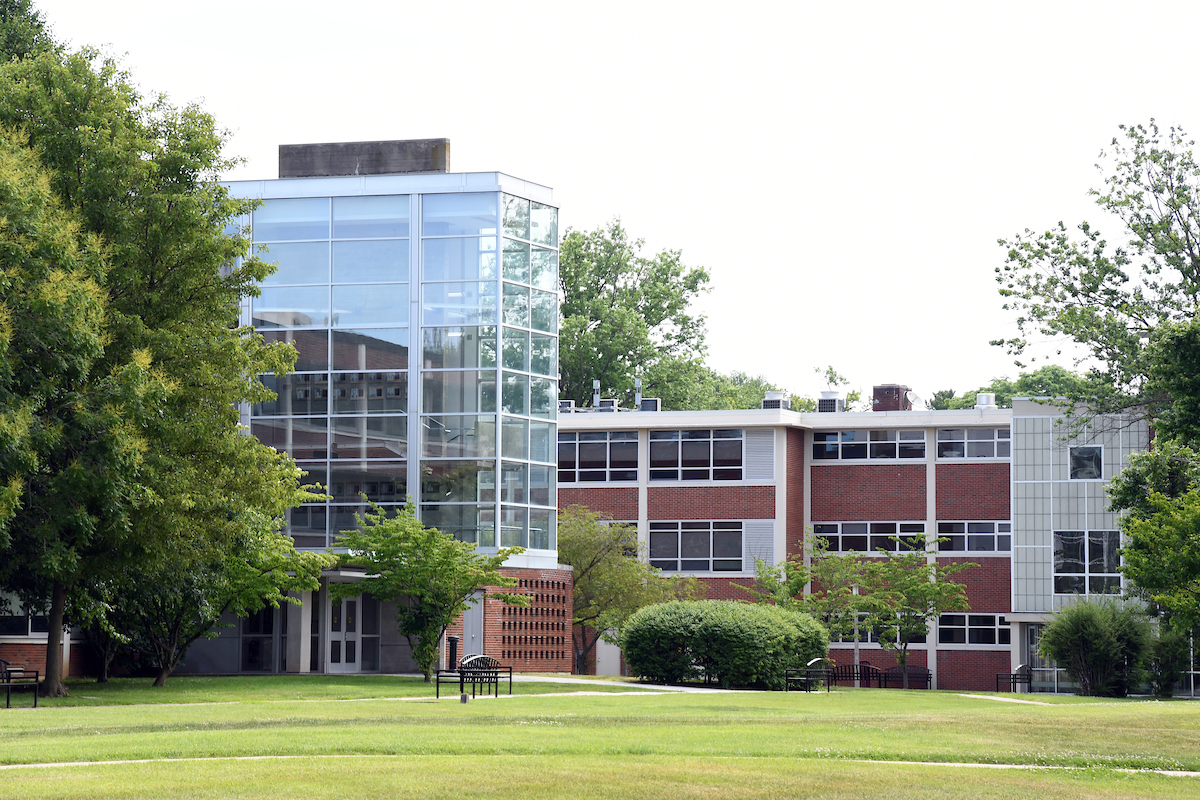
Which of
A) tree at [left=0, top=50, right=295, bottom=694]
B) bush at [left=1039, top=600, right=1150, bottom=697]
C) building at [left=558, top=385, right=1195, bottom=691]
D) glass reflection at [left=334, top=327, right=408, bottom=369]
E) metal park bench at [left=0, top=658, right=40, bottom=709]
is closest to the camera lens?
metal park bench at [left=0, top=658, right=40, bottom=709]

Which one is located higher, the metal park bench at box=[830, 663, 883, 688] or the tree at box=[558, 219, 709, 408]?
the tree at box=[558, 219, 709, 408]

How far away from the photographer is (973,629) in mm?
53344

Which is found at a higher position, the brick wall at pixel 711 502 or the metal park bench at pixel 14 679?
the brick wall at pixel 711 502

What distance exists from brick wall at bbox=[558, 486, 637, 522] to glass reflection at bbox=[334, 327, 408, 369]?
1550cm

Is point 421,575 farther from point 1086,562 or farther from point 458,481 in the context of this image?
point 1086,562

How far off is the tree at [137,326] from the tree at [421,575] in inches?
203

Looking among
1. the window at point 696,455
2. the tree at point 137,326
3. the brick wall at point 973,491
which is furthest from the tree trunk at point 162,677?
the brick wall at point 973,491

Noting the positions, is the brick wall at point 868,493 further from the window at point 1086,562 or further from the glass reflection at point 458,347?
the glass reflection at point 458,347

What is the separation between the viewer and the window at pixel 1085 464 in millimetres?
49562

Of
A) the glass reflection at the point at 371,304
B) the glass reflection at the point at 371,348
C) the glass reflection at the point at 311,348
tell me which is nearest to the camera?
the glass reflection at the point at 371,348

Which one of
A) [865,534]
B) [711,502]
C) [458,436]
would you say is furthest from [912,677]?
[458,436]

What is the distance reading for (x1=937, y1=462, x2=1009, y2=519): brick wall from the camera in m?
53.9

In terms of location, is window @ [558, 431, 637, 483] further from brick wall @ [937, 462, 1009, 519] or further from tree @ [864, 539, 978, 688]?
brick wall @ [937, 462, 1009, 519]

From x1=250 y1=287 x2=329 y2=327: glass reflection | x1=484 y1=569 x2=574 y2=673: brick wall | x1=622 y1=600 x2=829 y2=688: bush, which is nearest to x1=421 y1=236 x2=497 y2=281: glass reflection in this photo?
x1=250 y1=287 x2=329 y2=327: glass reflection
